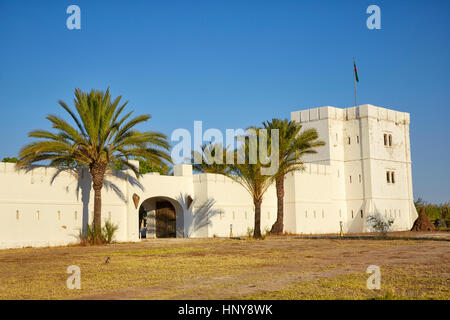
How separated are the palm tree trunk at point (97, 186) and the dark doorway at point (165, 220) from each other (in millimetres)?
9903

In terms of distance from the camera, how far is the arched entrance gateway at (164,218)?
1419 inches

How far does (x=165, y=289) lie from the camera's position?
10.0m

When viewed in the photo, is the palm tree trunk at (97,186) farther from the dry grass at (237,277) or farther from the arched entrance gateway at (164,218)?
the dry grass at (237,277)

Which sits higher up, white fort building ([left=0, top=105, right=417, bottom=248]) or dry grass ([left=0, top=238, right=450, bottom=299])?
white fort building ([left=0, top=105, right=417, bottom=248])

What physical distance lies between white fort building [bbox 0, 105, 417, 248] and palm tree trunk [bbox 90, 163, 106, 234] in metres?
2.08

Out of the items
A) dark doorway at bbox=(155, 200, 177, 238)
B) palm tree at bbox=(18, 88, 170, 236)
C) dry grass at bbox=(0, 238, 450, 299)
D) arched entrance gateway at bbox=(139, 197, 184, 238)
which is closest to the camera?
dry grass at bbox=(0, 238, 450, 299)

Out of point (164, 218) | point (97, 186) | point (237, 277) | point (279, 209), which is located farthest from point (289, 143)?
point (237, 277)

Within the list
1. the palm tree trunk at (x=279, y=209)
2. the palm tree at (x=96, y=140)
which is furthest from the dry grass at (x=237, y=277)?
the palm tree trunk at (x=279, y=209)

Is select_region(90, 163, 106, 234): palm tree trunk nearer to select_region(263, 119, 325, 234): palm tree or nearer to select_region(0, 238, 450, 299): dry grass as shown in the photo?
select_region(0, 238, 450, 299): dry grass

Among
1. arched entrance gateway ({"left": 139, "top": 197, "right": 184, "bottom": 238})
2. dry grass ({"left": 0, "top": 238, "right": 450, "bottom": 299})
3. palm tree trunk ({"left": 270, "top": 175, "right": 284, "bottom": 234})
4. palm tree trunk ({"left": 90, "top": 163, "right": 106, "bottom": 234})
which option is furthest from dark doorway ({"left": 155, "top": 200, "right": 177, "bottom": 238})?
dry grass ({"left": 0, "top": 238, "right": 450, "bottom": 299})

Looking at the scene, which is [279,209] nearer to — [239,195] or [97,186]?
[239,195]

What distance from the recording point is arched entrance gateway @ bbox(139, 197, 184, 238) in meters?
36.0

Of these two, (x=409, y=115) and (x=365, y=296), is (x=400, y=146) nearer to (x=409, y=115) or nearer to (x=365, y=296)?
(x=409, y=115)

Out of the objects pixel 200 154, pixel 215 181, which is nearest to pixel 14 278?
pixel 215 181
